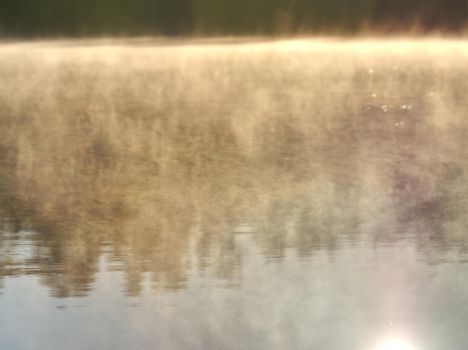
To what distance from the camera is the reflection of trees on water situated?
13.8 ft

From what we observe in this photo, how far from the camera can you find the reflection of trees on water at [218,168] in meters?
4.19

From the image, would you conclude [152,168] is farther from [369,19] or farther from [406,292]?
[369,19]

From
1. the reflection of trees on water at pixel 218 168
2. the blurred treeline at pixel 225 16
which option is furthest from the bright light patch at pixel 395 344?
the blurred treeline at pixel 225 16

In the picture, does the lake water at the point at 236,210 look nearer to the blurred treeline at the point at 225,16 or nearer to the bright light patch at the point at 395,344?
the bright light patch at the point at 395,344

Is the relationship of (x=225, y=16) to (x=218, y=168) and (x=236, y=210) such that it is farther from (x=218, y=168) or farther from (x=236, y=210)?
(x=236, y=210)

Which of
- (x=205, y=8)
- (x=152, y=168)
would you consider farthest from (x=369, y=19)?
(x=152, y=168)

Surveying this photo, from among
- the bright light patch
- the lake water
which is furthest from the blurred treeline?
the bright light patch

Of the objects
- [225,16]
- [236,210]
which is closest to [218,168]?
[236,210]

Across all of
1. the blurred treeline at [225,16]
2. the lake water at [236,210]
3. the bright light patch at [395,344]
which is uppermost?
the blurred treeline at [225,16]

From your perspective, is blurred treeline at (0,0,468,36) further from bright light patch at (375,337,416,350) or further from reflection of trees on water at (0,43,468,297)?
bright light patch at (375,337,416,350)

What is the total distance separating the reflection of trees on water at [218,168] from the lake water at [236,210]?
18 mm

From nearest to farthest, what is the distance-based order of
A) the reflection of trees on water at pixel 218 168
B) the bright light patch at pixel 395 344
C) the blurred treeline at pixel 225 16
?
the bright light patch at pixel 395 344 < the reflection of trees on water at pixel 218 168 < the blurred treeline at pixel 225 16

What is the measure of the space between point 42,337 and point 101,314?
0.95 feet

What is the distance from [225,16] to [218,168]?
689 centimetres
